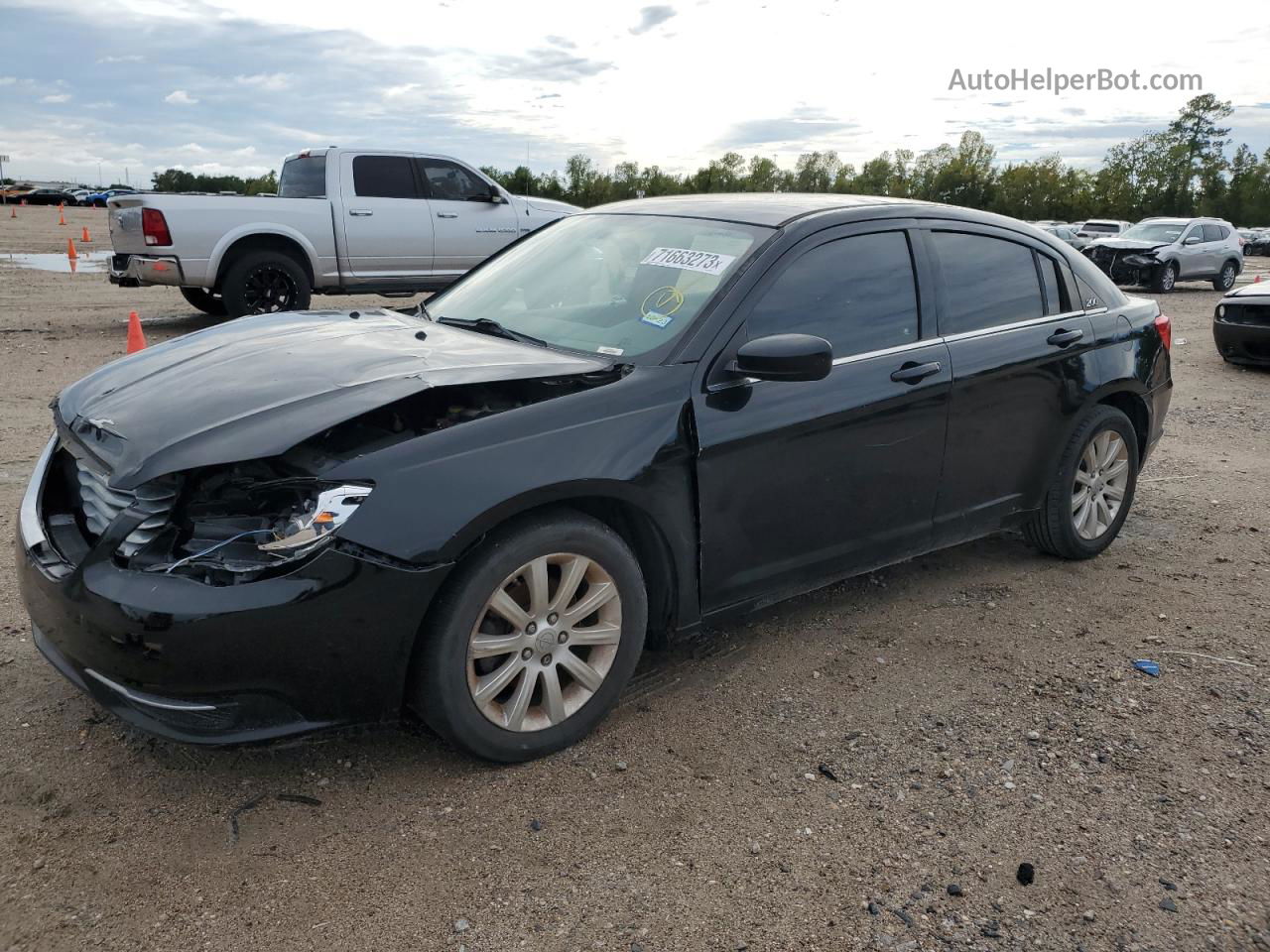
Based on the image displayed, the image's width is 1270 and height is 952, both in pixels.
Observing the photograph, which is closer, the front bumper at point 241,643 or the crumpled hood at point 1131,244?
the front bumper at point 241,643

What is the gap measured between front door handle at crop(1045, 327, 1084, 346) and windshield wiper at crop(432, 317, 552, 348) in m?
2.25

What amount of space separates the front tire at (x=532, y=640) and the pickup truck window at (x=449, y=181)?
1016 centimetres

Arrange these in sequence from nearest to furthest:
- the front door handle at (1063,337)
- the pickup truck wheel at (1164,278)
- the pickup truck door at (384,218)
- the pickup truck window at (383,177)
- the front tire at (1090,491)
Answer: the front door handle at (1063,337), the front tire at (1090,491), the pickup truck door at (384,218), the pickup truck window at (383,177), the pickup truck wheel at (1164,278)

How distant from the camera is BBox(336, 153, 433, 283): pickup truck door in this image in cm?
1177

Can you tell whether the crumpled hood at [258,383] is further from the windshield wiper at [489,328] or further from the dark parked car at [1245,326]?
the dark parked car at [1245,326]

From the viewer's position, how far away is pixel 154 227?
10703mm

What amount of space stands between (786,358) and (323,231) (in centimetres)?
948

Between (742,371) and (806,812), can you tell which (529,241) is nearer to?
(742,371)

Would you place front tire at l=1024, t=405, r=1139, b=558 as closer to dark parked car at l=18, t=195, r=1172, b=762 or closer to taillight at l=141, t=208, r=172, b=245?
dark parked car at l=18, t=195, r=1172, b=762

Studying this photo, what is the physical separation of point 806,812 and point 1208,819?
113cm

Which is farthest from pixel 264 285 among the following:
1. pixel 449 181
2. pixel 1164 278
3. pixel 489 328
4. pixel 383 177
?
pixel 1164 278

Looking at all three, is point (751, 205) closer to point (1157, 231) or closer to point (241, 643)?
point (241, 643)

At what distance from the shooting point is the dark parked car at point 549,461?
2676 mm

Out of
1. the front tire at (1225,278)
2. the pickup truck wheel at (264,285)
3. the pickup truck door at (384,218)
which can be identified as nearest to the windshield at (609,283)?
the pickup truck wheel at (264,285)
